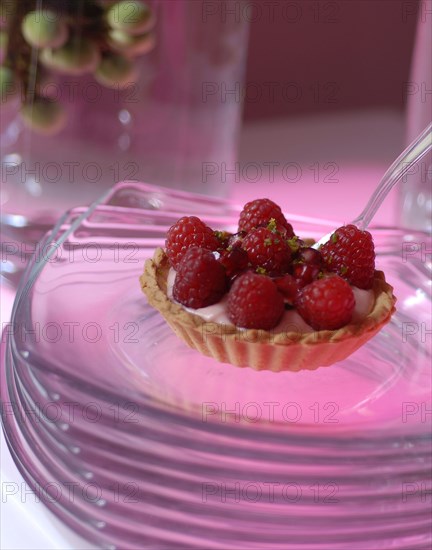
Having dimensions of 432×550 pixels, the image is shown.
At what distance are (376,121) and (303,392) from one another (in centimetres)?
146

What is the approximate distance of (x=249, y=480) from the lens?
2.27 feet

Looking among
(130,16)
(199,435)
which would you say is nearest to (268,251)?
(199,435)

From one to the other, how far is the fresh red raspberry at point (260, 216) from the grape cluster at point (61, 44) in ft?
1.38

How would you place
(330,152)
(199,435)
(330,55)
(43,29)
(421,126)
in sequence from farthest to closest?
(330,55) < (330,152) < (421,126) < (43,29) < (199,435)

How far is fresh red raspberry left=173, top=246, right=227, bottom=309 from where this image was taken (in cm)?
86

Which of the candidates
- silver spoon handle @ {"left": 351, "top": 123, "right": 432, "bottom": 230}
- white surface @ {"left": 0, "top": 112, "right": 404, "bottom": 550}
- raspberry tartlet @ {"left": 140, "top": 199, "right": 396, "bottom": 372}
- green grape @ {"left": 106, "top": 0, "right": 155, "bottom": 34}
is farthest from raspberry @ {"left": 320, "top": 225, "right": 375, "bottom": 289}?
white surface @ {"left": 0, "top": 112, "right": 404, "bottom": 550}

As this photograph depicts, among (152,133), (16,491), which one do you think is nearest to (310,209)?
(152,133)

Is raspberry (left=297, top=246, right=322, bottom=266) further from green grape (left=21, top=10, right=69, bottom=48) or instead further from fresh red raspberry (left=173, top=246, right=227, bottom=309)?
green grape (left=21, top=10, right=69, bottom=48)

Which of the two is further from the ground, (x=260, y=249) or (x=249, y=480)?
(x=260, y=249)

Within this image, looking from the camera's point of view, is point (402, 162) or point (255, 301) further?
point (402, 162)

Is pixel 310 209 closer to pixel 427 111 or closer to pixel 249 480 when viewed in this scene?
pixel 427 111

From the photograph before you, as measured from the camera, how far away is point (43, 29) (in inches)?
48.6

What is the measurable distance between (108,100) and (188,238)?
1.67 feet

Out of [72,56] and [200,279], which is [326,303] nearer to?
[200,279]
